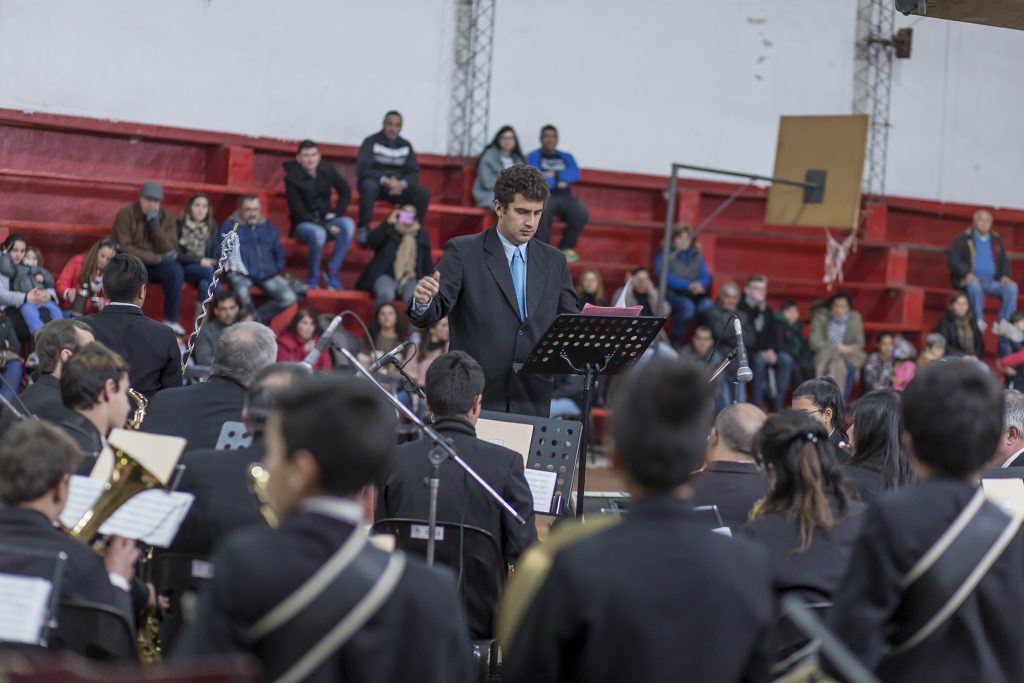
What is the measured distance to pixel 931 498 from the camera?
91.4 inches

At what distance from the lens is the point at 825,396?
16.0 feet

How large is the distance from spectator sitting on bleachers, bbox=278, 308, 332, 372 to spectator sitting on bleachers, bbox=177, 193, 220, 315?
719 mm

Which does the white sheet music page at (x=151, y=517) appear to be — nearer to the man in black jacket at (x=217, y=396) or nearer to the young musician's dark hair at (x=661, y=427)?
the man in black jacket at (x=217, y=396)

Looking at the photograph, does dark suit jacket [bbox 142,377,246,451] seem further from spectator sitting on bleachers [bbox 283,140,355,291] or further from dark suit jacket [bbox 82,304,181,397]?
spectator sitting on bleachers [bbox 283,140,355,291]

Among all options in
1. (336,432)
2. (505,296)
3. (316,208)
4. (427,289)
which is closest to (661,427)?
(336,432)

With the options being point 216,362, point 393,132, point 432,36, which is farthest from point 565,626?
point 432,36

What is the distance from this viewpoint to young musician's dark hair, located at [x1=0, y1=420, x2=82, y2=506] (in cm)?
Answer: 261

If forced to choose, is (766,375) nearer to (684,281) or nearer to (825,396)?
(684,281)

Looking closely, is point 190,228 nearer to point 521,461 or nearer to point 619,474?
point 521,461

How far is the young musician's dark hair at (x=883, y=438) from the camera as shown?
13.3 feet

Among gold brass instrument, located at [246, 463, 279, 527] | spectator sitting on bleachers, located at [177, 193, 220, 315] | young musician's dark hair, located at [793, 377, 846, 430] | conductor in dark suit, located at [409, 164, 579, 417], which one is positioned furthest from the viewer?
spectator sitting on bleachers, located at [177, 193, 220, 315]

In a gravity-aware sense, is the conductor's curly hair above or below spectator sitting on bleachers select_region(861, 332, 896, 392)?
above

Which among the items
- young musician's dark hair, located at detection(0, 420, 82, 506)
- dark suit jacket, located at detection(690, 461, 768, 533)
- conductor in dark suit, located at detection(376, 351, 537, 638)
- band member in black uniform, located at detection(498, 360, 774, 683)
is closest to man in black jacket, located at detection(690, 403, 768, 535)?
dark suit jacket, located at detection(690, 461, 768, 533)

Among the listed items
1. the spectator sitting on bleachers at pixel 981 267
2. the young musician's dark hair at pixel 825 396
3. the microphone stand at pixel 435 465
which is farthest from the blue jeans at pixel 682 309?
the microphone stand at pixel 435 465
